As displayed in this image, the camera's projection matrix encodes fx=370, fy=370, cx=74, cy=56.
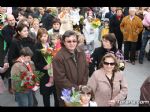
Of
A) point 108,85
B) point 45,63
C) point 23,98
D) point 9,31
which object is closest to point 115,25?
point 9,31

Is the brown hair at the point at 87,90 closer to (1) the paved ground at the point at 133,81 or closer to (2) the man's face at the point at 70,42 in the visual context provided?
(2) the man's face at the point at 70,42

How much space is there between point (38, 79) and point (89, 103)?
1.39m

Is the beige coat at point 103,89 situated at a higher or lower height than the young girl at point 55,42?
lower

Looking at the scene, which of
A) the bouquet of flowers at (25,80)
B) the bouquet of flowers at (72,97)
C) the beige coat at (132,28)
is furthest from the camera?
the beige coat at (132,28)

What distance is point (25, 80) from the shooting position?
5.84 m

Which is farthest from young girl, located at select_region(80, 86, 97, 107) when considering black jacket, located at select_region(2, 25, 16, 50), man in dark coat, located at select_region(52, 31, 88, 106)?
black jacket, located at select_region(2, 25, 16, 50)

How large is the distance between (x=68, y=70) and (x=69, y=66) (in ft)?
0.20

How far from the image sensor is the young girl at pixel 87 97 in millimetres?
4871

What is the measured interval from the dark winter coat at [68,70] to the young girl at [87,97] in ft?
1.14

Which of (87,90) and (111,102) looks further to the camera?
(111,102)

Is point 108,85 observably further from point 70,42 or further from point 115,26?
point 115,26

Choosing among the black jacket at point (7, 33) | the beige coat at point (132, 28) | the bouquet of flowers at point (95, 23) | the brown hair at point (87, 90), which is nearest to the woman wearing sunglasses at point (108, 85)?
the brown hair at point (87, 90)
